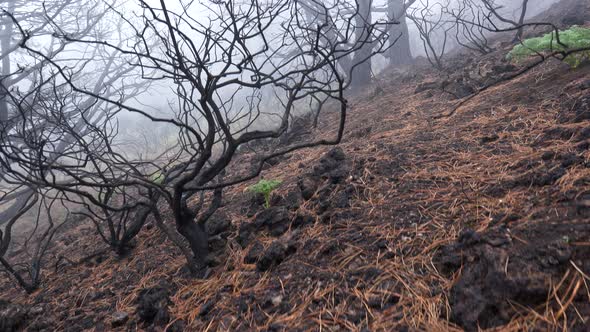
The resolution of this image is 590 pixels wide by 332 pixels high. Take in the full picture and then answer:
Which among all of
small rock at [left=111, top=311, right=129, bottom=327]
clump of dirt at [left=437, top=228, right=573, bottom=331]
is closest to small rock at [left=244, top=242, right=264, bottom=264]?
small rock at [left=111, top=311, right=129, bottom=327]

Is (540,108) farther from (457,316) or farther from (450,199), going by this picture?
(457,316)

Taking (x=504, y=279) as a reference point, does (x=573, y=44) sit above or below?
above

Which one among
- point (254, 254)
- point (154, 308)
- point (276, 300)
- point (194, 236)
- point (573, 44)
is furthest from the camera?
point (573, 44)

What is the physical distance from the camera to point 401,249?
58.6 inches

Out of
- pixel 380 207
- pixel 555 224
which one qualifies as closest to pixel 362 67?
pixel 380 207

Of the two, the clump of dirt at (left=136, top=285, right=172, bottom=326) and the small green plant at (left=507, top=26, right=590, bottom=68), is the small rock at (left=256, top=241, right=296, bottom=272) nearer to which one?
the clump of dirt at (left=136, top=285, right=172, bottom=326)

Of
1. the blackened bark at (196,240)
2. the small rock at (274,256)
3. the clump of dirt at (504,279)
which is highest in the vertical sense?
the blackened bark at (196,240)

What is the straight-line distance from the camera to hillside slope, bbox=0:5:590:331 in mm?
1102

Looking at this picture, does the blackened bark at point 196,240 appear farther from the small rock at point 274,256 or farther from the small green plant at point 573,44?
the small green plant at point 573,44

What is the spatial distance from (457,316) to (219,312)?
39.8 inches

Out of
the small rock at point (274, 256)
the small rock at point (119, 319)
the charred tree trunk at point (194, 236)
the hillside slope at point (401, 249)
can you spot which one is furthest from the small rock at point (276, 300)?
the small rock at point (119, 319)

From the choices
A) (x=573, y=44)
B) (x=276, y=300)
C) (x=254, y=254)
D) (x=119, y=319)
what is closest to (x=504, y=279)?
(x=276, y=300)

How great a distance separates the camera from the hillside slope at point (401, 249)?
1102 millimetres

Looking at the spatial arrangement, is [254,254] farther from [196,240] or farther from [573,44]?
[573,44]
